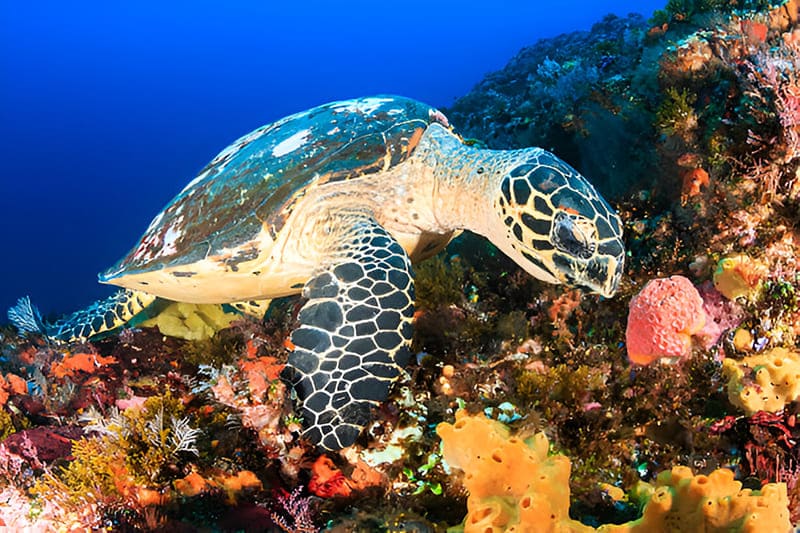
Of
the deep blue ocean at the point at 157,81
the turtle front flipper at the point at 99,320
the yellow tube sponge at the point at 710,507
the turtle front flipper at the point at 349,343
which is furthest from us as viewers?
the deep blue ocean at the point at 157,81

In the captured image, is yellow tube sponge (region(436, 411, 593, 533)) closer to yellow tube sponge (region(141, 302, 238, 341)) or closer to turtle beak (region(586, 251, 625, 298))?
turtle beak (region(586, 251, 625, 298))

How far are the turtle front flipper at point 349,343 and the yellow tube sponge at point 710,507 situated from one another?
119cm

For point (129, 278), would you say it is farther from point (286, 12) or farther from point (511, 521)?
point (286, 12)

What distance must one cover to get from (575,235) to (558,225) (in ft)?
0.36

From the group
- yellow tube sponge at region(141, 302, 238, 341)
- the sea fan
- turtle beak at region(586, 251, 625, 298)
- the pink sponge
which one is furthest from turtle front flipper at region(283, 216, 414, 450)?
the sea fan

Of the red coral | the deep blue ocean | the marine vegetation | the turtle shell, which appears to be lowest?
the red coral

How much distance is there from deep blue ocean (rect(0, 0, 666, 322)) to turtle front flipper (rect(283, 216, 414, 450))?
2557 centimetres

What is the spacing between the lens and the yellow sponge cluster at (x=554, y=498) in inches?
50.9

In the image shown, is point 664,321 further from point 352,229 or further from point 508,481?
point 352,229

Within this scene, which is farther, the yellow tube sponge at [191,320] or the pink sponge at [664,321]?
the yellow tube sponge at [191,320]

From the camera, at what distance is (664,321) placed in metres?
2.22

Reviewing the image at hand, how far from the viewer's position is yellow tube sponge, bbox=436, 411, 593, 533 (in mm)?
1303

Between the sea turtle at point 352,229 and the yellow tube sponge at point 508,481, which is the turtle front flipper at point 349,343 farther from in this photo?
the yellow tube sponge at point 508,481

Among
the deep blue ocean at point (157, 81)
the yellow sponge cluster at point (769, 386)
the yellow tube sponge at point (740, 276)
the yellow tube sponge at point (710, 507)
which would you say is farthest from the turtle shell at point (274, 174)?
the deep blue ocean at point (157, 81)
